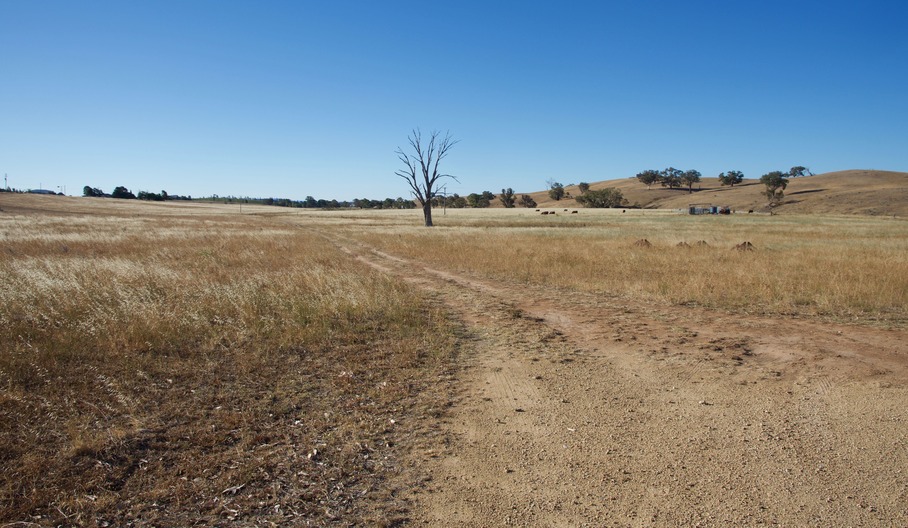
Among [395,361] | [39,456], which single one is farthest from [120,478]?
[395,361]

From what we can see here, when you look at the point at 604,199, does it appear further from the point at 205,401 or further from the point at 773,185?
the point at 205,401

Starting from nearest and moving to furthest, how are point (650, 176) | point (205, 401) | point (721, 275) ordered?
1. point (205, 401)
2. point (721, 275)
3. point (650, 176)

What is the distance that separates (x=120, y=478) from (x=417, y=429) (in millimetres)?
2453

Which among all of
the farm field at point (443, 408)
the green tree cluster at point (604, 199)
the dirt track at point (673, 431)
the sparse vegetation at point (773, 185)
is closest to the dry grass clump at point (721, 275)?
the farm field at point (443, 408)

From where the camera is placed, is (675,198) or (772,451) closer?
(772,451)

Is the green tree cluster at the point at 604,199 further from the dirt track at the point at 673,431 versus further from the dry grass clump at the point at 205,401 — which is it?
the dry grass clump at the point at 205,401

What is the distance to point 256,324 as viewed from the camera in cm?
789

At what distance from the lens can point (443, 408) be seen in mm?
5141

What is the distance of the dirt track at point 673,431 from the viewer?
346cm

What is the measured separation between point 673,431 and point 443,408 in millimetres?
2305

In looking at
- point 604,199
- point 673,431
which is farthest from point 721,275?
point 604,199

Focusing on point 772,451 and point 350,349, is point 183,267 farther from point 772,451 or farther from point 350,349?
point 772,451

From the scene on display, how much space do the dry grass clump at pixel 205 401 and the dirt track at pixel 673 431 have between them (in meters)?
0.74

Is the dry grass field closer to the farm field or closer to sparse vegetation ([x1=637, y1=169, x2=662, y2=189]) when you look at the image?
sparse vegetation ([x1=637, y1=169, x2=662, y2=189])
